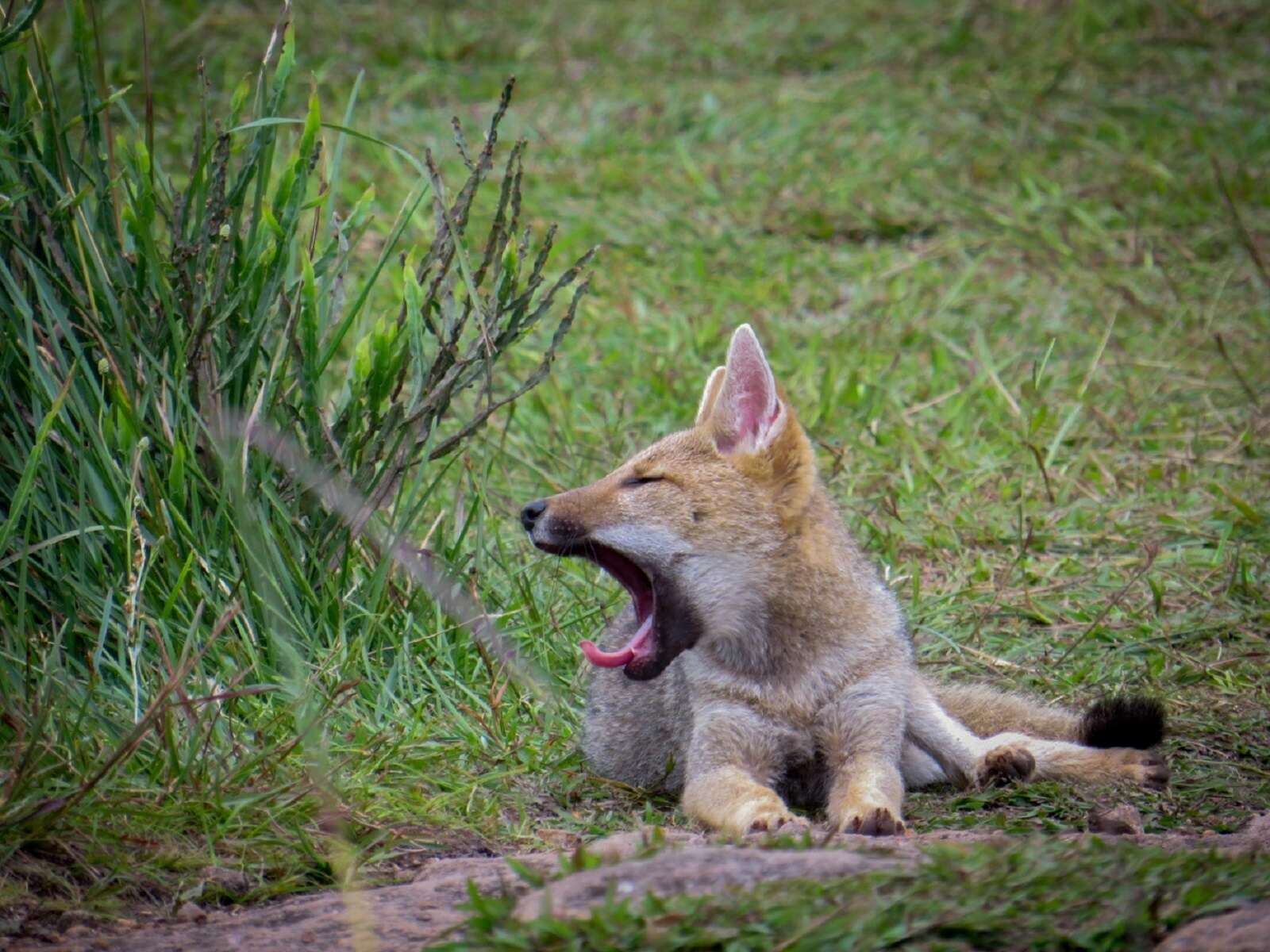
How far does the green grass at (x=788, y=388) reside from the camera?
409 centimetres

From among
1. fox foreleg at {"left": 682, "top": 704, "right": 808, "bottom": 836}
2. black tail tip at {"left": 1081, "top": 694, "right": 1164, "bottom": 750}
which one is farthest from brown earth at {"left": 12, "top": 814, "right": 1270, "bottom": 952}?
black tail tip at {"left": 1081, "top": 694, "right": 1164, "bottom": 750}

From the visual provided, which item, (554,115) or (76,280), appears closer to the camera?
(76,280)

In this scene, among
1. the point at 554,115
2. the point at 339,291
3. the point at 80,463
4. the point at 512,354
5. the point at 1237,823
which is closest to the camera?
the point at 1237,823

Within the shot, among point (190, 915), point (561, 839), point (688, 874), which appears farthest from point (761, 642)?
point (190, 915)

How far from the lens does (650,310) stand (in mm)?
8609

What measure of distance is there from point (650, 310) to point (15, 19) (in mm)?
4457

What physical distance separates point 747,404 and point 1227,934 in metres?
2.24

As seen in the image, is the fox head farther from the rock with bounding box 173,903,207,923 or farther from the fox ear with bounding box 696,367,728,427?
the rock with bounding box 173,903,207,923

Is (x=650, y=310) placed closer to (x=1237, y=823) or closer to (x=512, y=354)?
(x=512, y=354)

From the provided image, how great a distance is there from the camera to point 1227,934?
108 inches

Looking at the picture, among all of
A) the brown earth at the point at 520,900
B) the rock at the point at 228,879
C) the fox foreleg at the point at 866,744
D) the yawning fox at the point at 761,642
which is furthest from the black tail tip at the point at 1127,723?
→ the rock at the point at 228,879

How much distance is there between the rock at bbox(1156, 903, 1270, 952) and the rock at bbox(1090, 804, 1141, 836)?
3.39 feet

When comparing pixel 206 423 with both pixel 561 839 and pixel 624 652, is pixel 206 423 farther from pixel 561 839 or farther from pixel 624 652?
pixel 561 839

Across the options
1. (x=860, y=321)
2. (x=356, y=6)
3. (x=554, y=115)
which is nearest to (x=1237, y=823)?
(x=860, y=321)
